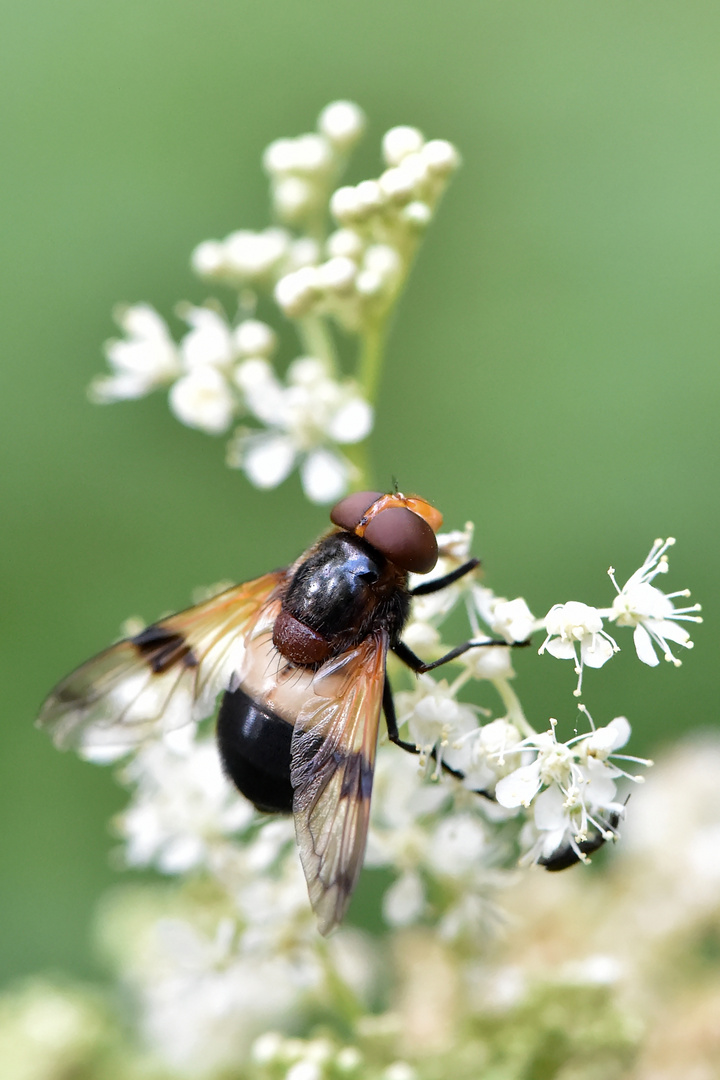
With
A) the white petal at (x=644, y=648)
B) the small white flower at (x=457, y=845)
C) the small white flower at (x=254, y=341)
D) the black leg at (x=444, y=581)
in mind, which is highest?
the small white flower at (x=254, y=341)

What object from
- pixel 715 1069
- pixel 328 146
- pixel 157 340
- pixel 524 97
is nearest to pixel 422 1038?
pixel 715 1069

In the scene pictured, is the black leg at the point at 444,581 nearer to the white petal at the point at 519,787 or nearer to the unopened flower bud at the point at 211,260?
the white petal at the point at 519,787

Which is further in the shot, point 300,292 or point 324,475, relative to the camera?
point 324,475

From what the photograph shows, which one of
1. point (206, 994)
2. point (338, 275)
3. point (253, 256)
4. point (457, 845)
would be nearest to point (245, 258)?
point (253, 256)

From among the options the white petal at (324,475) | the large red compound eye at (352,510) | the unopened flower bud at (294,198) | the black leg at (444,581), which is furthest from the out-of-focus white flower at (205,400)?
the black leg at (444,581)

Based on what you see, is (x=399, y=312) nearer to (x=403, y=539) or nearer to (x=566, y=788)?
(x=403, y=539)

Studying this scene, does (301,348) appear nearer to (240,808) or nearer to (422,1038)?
(240,808)
